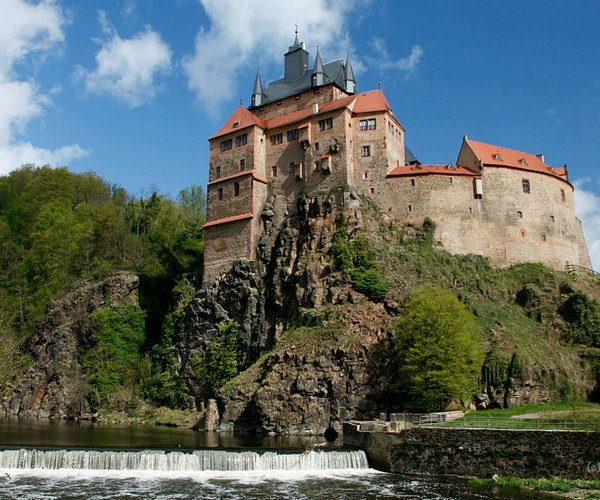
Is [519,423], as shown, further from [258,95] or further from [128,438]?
[258,95]

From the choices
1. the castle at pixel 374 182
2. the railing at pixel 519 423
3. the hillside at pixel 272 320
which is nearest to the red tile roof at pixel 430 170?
the castle at pixel 374 182

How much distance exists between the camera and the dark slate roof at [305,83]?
67.9m

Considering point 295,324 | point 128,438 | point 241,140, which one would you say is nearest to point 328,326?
point 295,324

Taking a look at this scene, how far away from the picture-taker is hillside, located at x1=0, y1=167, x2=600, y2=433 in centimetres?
4672

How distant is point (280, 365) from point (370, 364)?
6949 millimetres

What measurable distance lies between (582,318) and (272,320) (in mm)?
26181

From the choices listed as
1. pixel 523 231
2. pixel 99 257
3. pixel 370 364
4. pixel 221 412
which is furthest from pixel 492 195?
pixel 99 257

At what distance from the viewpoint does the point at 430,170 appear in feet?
197

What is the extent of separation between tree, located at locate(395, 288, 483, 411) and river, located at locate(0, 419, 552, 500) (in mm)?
9300

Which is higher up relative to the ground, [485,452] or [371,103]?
[371,103]

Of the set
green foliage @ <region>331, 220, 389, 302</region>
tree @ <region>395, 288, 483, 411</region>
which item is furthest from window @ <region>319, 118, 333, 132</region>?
tree @ <region>395, 288, 483, 411</region>

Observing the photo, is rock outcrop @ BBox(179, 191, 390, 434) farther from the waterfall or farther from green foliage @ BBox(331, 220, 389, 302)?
the waterfall

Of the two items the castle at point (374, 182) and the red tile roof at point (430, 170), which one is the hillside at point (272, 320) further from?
the red tile roof at point (430, 170)

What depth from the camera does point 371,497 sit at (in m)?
26.3
